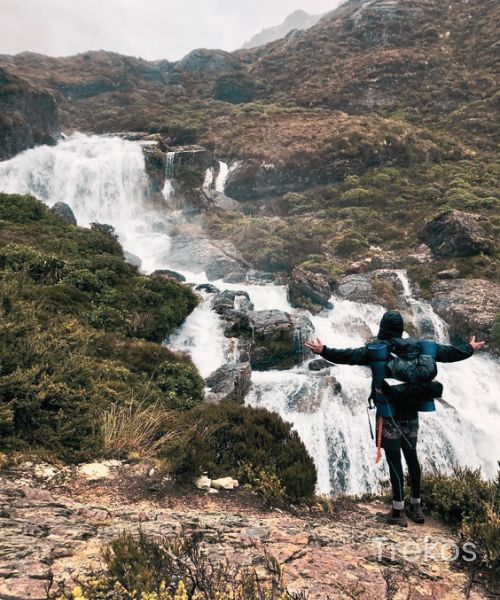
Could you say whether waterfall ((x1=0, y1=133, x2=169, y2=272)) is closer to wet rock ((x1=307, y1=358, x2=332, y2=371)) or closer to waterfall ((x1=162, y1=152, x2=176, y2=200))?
waterfall ((x1=162, y1=152, x2=176, y2=200))

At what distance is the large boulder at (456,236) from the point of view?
2630 cm

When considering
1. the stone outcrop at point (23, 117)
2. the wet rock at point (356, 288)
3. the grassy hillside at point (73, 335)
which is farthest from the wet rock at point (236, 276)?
the stone outcrop at point (23, 117)

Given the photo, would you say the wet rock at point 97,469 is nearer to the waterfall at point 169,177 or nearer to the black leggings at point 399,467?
the black leggings at point 399,467

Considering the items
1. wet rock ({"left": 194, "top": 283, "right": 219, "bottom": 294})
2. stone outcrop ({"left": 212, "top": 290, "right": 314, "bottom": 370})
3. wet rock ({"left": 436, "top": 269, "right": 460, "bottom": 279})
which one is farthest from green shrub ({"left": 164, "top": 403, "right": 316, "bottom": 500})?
wet rock ({"left": 436, "top": 269, "right": 460, "bottom": 279})

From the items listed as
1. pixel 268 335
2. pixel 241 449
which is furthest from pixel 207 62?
pixel 241 449

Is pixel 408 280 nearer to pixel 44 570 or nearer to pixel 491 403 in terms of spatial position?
pixel 491 403

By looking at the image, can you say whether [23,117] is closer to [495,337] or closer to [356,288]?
[356,288]

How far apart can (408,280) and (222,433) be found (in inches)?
877

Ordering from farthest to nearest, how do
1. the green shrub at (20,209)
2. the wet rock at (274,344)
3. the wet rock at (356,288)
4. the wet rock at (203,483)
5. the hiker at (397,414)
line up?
the wet rock at (356,288) < the green shrub at (20,209) < the wet rock at (274,344) < the wet rock at (203,483) < the hiker at (397,414)

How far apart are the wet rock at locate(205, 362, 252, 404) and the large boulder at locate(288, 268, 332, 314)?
335 inches

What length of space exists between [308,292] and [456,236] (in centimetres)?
1234

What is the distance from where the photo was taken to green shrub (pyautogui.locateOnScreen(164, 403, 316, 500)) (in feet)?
18.0

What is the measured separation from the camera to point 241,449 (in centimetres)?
612

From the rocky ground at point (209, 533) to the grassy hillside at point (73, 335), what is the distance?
2.67 feet
